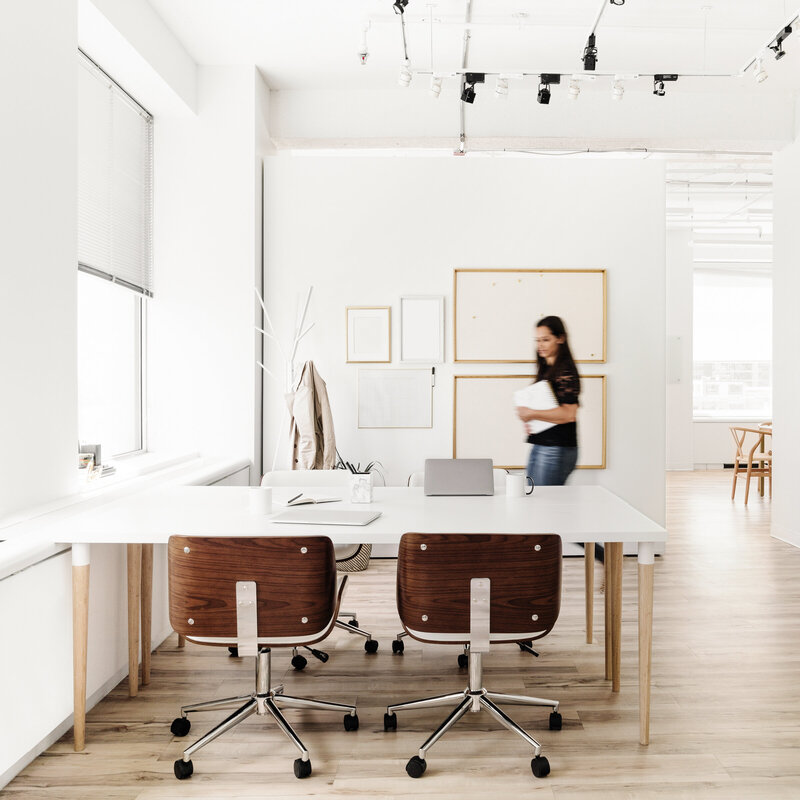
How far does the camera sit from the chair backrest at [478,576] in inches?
87.3

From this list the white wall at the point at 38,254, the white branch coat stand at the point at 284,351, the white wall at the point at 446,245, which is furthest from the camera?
the white wall at the point at 446,245

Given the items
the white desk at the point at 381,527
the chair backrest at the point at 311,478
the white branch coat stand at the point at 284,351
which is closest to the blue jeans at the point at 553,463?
the white desk at the point at 381,527

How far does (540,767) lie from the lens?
7.34 ft

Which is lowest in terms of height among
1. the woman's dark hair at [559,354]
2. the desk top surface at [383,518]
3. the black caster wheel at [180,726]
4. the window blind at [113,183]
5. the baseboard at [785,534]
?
the black caster wheel at [180,726]

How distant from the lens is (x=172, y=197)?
15.7 ft

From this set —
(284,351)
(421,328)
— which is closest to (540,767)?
(421,328)

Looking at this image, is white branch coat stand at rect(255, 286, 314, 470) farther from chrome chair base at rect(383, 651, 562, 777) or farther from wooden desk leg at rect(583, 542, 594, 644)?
chrome chair base at rect(383, 651, 562, 777)

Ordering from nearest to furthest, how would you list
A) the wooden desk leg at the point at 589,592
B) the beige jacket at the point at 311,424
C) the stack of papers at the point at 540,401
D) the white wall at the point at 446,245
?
the wooden desk leg at the point at 589,592
the stack of papers at the point at 540,401
the beige jacket at the point at 311,424
the white wall at the point at 446,245

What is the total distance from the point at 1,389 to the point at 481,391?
3216 millimetres

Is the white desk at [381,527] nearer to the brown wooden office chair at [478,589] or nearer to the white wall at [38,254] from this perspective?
the brown wooden office chair at [478,589]

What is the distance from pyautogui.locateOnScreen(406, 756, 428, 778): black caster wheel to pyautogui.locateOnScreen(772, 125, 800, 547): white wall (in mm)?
4260

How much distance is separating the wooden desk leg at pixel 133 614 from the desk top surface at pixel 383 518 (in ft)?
0.71

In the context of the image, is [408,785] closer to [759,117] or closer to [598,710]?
[598,710]

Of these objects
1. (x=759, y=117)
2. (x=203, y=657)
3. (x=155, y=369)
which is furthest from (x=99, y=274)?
(x=759, y=117)
